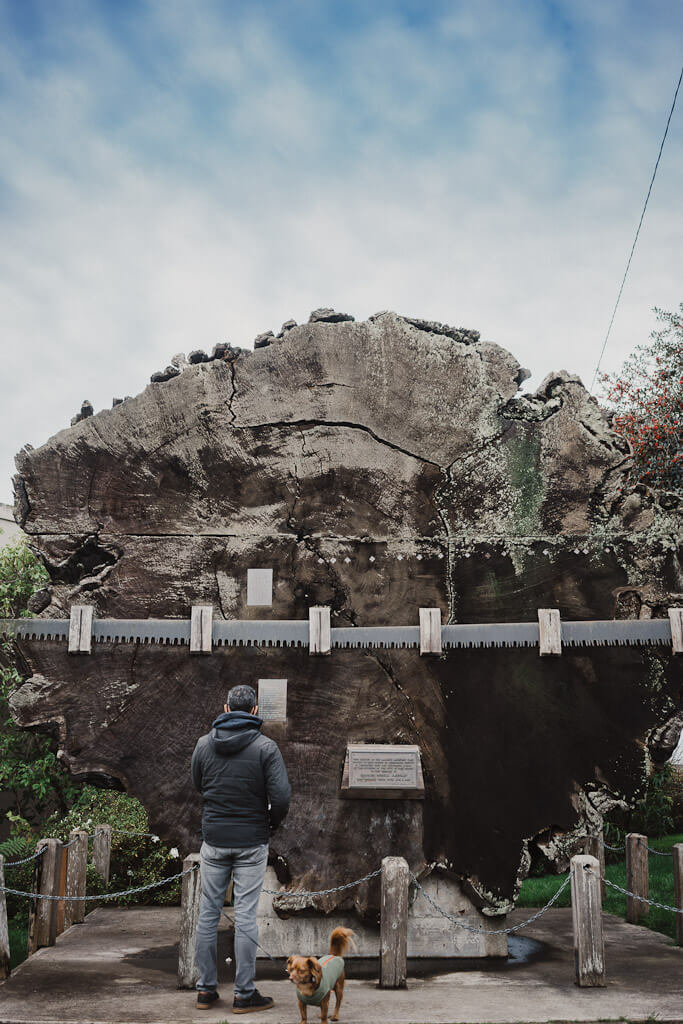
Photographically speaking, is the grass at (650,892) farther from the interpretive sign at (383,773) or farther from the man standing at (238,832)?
the man standing at (238,832)

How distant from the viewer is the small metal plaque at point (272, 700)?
5.09 meters

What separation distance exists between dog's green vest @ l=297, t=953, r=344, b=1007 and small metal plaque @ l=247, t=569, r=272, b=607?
7.22 feet

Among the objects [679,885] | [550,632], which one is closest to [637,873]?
[679,885]

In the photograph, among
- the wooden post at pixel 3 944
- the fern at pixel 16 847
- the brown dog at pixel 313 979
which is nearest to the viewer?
the brown dog at pixel 313 979

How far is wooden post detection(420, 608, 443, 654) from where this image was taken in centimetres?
513

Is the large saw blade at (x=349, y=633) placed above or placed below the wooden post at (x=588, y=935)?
above

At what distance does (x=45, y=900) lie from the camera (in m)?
5.41

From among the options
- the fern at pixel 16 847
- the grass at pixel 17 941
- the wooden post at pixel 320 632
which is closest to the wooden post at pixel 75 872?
the grass at pixel 17 941

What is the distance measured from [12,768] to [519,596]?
21.3 ft

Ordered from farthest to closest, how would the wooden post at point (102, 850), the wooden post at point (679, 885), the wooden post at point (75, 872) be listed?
1. the wooden post at point (102, 850)
2. the wooden post at point (75, 872)
3. the wooden post at point (679, 885)

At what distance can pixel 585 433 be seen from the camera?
216 inches

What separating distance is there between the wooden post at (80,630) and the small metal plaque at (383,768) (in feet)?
5.83

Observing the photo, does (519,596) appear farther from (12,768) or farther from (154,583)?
(12,768)

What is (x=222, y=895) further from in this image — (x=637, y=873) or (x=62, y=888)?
(x=637, y=873)
